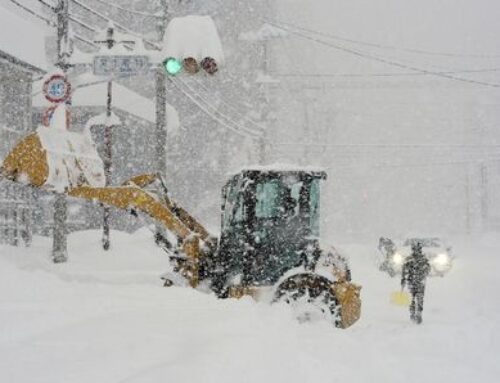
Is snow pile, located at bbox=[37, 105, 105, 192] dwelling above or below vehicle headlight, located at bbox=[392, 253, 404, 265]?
above

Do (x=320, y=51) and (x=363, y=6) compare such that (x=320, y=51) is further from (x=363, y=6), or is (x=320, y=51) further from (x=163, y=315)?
(x=163, y=315)

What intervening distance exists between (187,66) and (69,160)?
3.24m

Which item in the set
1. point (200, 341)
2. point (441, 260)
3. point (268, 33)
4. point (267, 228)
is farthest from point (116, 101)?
point (200, 341)

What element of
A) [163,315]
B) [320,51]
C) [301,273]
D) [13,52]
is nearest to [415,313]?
[301,273]

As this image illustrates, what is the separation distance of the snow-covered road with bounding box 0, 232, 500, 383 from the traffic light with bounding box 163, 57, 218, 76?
3955mm

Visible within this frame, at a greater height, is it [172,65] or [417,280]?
[172,65]

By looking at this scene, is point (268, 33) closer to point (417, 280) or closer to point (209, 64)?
point (209, 64)

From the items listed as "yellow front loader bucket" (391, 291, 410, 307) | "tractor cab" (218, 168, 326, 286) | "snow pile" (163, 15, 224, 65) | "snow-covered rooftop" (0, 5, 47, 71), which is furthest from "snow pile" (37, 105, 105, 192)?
"snow-covered rooftop" (0, 5, 47, 71)

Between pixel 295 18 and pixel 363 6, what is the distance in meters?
60.5

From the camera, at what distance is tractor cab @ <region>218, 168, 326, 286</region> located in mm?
8977

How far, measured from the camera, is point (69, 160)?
9.42 metres

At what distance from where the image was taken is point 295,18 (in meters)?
72.2

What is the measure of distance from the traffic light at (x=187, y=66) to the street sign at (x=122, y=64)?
62.2 inches

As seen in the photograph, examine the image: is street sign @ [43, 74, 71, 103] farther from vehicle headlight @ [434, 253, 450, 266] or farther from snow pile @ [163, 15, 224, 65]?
vehicle headlight @ [434, 253, 450, 266]
